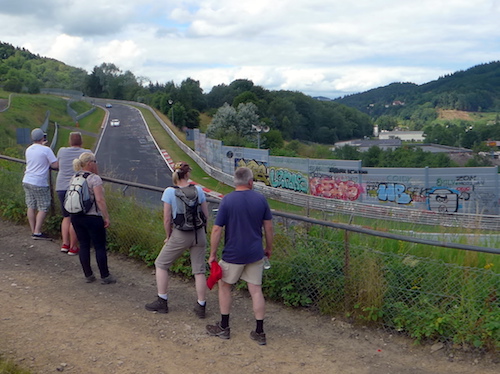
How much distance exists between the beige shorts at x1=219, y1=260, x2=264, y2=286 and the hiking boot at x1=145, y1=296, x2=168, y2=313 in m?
0.95

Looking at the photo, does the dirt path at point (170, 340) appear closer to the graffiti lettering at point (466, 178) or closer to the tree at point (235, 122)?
the graffiti lettering at point (466, 178)

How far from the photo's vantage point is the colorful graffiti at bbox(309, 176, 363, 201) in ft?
135

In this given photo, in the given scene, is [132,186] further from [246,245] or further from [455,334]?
[455,334]

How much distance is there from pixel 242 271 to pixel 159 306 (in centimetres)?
115

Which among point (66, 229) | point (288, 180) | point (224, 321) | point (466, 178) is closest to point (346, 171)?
point (288, 180)

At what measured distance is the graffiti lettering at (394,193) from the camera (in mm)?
39250

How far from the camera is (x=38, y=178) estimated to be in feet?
25.2

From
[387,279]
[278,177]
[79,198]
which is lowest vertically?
[278,177]

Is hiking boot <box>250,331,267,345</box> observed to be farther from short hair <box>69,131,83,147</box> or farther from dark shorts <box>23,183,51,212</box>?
dark shorts <box>23,183,51,212</box>

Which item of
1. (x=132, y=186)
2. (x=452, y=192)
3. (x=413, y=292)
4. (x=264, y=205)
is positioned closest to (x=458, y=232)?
(x=413, y=292)

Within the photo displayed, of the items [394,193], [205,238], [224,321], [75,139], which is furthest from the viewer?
[394,193]

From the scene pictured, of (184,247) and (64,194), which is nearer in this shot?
(184,247)

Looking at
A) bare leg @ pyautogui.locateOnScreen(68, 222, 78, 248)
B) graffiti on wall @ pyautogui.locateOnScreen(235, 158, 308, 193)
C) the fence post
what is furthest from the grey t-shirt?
graffiti on wall @ pyautogui.locateOnScreen(235, 158, 308, 193)

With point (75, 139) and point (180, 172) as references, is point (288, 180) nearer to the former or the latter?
point (75, 139)
